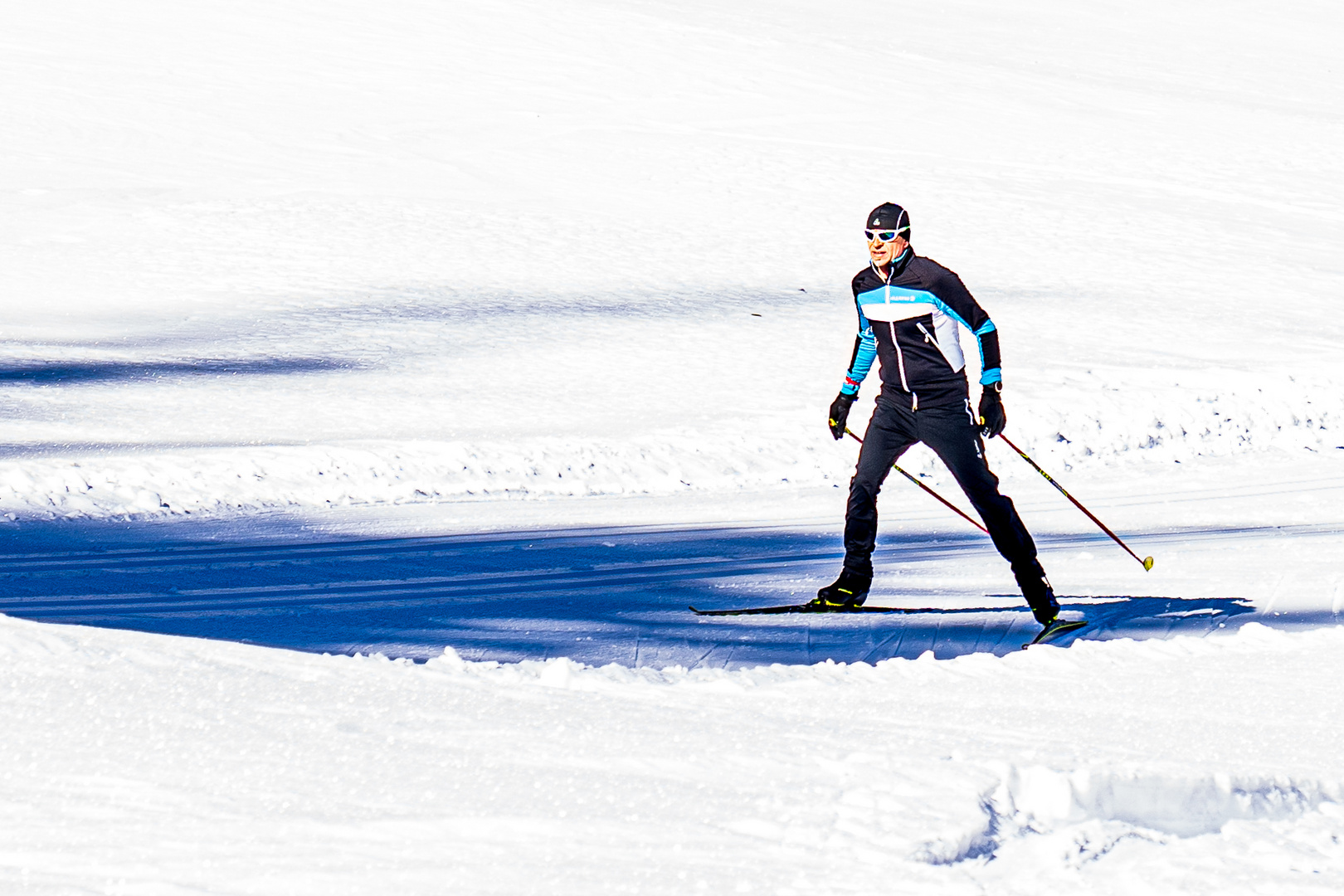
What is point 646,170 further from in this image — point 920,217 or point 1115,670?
point 1115,670

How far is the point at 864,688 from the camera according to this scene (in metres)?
4.53

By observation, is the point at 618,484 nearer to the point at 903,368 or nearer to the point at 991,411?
the point at 903,368

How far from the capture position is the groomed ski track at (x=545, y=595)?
17.5ft

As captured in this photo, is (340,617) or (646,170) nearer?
(340,617)

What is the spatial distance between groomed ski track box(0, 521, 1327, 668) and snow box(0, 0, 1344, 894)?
0.10ft

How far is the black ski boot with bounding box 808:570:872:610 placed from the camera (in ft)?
18.7

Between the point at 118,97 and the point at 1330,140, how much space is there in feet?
50.3

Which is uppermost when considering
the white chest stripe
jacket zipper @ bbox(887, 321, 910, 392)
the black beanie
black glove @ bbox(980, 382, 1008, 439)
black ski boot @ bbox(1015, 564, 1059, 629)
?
the black beanie

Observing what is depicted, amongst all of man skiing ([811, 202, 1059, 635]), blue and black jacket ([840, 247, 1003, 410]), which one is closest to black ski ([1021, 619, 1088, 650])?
man skiing ([811, 202, 1059, 635])

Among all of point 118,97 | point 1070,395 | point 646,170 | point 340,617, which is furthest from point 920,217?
point 340,617

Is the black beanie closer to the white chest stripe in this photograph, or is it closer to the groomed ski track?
the white chest stripe

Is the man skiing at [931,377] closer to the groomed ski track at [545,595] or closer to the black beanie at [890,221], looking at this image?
the black beanie at [890,221]

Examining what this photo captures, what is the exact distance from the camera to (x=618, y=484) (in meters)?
7.87

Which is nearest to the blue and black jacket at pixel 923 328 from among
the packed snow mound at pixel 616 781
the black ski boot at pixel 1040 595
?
the black ski boot at pixel 1040 595
